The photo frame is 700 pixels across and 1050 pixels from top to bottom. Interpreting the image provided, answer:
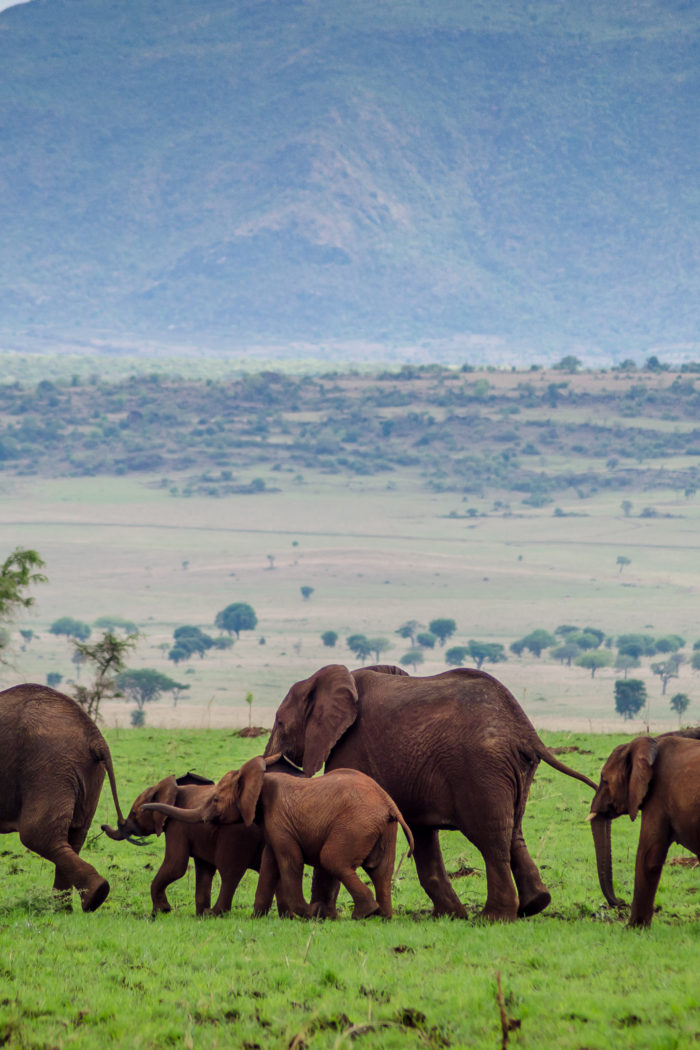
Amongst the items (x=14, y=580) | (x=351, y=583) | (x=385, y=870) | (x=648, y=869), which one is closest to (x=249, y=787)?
(x=385, y=870)

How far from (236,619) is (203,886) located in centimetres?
12717

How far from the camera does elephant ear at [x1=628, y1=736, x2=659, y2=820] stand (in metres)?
12.9

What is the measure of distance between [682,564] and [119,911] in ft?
521

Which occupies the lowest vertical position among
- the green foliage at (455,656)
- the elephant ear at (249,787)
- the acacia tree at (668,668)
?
the acacia tree at (668,668)

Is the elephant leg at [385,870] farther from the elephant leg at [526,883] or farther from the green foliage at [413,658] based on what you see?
the green foliage at [413,658]

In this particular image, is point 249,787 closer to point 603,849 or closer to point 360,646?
point 603,849

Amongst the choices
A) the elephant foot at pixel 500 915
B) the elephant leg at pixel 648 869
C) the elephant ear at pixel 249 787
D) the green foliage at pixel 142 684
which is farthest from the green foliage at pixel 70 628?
the elephant leg at pixel 648 869

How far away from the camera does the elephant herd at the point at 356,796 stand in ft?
43.7

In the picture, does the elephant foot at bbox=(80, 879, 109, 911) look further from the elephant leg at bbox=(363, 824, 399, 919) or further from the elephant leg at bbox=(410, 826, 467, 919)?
the elephant leg at bbox=(410, 826, 467, 919)

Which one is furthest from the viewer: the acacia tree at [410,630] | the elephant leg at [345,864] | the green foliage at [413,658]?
the acacia tree at [410,630]

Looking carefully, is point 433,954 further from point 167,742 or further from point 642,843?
point 167,742

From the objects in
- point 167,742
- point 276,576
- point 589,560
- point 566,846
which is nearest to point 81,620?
point 276,576

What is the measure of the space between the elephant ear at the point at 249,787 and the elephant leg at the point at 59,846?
1.78 m

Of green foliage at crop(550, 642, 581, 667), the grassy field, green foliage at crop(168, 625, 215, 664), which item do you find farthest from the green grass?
green foliage at crop(550, 642, 581, 667)
